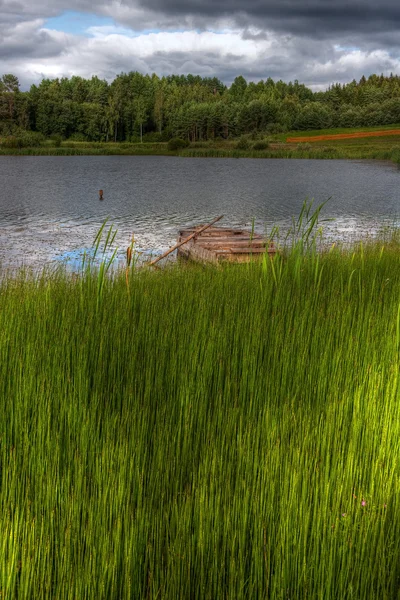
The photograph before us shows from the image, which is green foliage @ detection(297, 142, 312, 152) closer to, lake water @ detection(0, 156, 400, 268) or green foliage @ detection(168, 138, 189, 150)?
green foliage @ detection(168, 138, 189, 150)

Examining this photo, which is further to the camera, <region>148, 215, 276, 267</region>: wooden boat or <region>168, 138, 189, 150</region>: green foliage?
<region>168, 138, 189, 150</region>: green foliage

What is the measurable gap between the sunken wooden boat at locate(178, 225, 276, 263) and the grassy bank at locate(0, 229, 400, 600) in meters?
4.07

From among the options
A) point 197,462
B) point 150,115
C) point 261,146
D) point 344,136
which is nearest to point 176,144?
point 261,146

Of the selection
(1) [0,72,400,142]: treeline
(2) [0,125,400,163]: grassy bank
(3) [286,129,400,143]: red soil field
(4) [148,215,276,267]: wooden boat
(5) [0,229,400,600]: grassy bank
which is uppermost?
(1) [0,72,400,142]: treeline

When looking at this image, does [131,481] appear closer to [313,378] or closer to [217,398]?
[217,398]

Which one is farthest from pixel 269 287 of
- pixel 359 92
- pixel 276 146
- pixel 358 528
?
pixel 359 92

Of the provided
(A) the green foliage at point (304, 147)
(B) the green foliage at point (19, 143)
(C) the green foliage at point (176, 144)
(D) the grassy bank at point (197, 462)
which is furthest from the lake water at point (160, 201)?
(C) the green foliage at point (176, 144)

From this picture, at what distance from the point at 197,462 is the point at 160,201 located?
21931 millimetres

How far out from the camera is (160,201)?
24062 mm

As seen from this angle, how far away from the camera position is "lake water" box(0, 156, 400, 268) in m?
14.8

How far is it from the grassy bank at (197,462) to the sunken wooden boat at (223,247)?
407cm

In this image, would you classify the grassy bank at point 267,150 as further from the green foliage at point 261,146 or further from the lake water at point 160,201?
the lake water at point 160,201

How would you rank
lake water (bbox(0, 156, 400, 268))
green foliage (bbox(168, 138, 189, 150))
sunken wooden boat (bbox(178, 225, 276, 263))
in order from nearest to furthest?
sunken wooden boat (bbox(178, 225, 276, 263))
lake water (bbox(0, 156, 400, 268))
green foliage (bbox(168, 138, 189, 150))

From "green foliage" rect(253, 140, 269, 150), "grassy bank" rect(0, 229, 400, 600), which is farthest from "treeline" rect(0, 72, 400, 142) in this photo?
"grassy bank" rect(0, 229, 400, 600)
